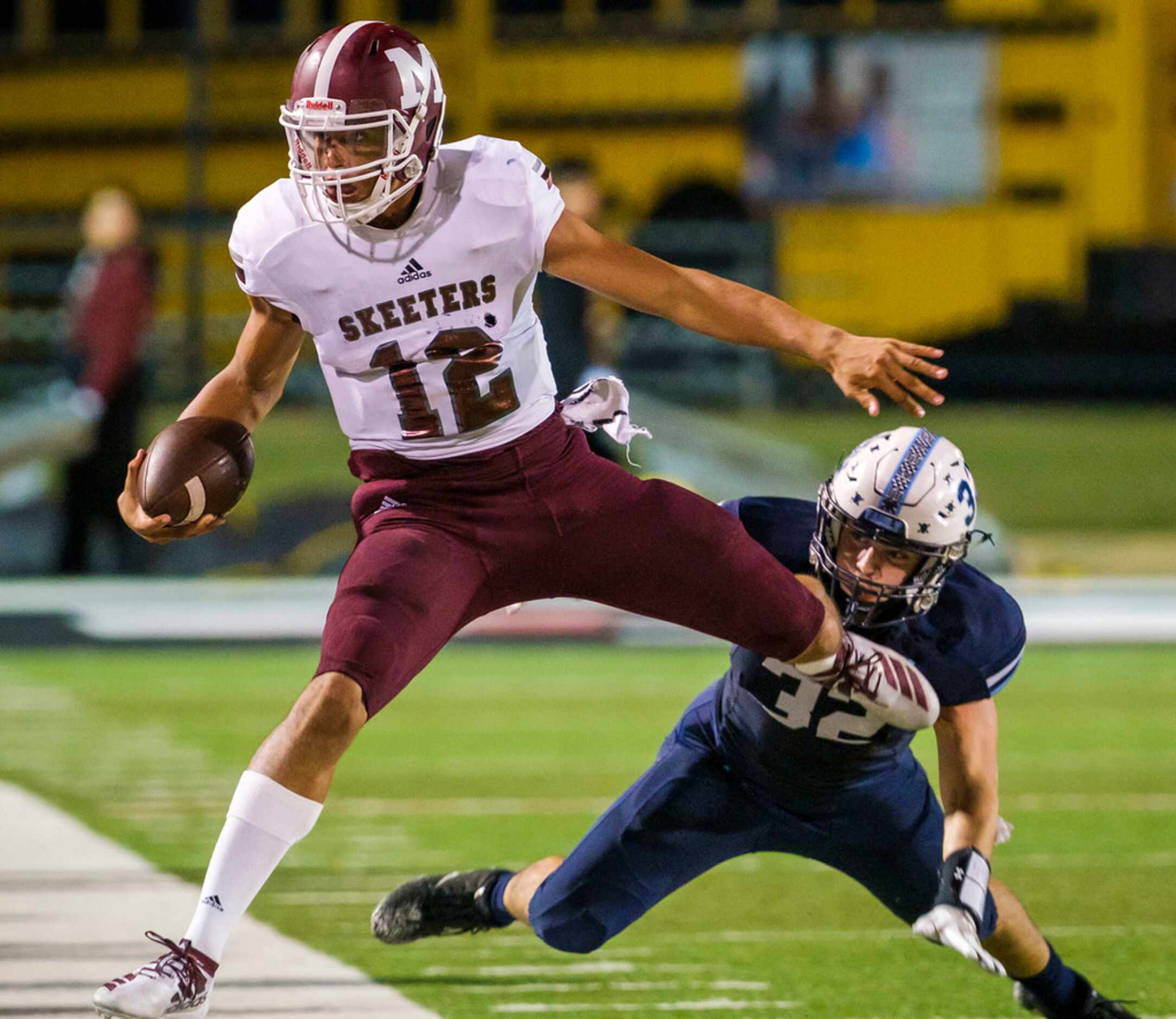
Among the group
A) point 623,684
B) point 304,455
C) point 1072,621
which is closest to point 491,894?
point 623,684

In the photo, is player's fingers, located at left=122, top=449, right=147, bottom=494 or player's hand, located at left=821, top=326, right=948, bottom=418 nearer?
player's hand, located at left=821, top=326, right=948, bottom=418

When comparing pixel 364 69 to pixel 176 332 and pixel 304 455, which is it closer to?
pixel 304 455

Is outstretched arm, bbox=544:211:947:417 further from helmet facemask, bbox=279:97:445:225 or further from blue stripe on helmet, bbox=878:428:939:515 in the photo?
helmet facemask, bbox=279:97:445:225

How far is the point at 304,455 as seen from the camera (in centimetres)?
1303

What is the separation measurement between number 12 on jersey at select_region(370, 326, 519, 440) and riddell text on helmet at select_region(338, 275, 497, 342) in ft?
0.11

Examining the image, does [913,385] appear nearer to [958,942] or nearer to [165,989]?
[958,942]

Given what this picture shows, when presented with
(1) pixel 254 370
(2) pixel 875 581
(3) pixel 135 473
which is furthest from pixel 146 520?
(2) pixel 875 581

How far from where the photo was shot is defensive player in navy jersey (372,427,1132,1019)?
11.5ft

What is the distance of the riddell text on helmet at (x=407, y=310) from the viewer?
350cm

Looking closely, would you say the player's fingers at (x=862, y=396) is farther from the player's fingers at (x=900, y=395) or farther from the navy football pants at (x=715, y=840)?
the navy football pants at (x=715, y=840)

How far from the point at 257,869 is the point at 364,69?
129 cm

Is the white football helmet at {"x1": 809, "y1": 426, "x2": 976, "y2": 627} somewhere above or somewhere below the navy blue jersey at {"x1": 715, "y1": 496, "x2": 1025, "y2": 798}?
above

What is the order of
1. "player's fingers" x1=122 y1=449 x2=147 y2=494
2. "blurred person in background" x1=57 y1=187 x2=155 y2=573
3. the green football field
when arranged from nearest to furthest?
1. "player's fingers" x1=122 y1=449 x2=147 y2=494
2. the green football field
3. "blurred person in background" x1=57 y1=187 x2=155 y2=573

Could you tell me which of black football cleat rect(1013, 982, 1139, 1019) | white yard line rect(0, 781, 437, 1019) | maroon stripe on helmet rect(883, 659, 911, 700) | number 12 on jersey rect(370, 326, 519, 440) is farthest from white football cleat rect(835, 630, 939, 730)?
white yard line rect(0, 781, 437, 1019)
